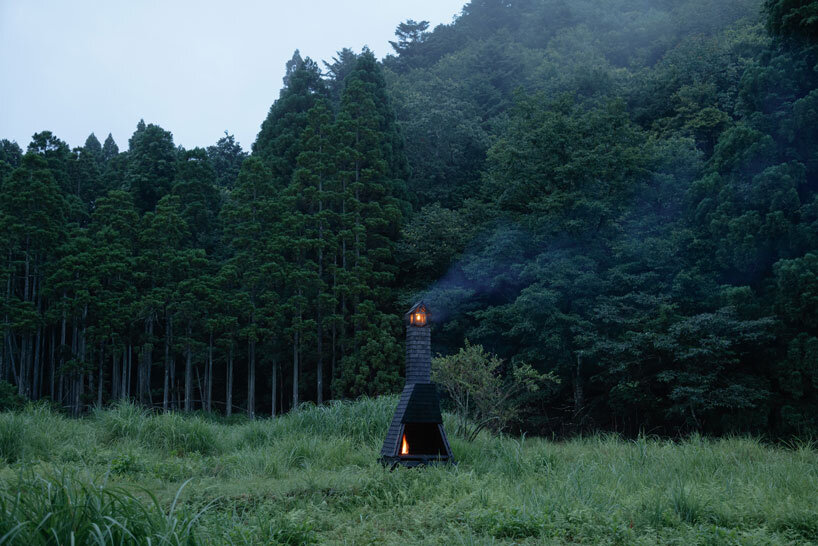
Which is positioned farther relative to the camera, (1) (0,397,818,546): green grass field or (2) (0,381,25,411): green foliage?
(2) (0,381,25,411): green foliage

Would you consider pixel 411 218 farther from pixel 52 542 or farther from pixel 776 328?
pixel 52 542

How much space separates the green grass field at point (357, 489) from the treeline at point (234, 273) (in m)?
8.38

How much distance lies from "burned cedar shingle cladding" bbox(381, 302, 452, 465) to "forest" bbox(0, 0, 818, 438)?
753 centimetres

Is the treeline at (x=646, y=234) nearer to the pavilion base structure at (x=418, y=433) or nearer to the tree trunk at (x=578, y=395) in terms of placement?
the tree trunk at (x=578, y=395)

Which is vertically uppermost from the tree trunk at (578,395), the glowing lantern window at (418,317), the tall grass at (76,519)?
the glowing lantern window at (418,317)

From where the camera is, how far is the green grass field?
10.2 ft

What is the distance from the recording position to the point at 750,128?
1510 centimetres

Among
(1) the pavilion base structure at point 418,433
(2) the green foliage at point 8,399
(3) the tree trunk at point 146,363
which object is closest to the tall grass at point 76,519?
(1) the pavilion base structure at point 418,433

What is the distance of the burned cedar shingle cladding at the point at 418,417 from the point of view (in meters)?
8.70

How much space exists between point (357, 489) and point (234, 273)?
14.3 meters

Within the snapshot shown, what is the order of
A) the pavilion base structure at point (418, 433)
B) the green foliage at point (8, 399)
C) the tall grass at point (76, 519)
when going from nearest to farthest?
the tall grass at point (76, 519), the pavilion base structure at point (418, 433), the green foliage at point (8, 399)

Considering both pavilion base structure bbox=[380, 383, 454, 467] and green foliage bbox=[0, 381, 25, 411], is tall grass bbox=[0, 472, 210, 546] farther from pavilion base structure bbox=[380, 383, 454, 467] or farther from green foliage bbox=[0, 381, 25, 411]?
green foliage bbox=[0, 381, 25, 411]

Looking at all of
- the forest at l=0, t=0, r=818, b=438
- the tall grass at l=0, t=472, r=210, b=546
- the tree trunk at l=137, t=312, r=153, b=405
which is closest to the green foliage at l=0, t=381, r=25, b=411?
the forest at l=0, t=0, r=818, b=438

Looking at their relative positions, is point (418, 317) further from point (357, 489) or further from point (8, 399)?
point (8, 399)
